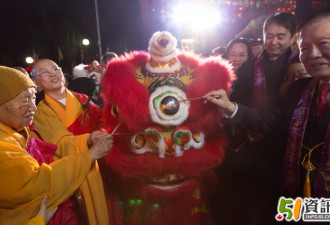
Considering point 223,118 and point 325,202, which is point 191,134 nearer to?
point 223,118

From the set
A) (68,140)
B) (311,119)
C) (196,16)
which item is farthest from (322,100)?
(196,16)

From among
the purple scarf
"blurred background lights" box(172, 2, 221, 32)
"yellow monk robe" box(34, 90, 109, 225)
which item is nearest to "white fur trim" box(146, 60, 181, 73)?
"yellow monk robe" box(34, 90, 109, 225)

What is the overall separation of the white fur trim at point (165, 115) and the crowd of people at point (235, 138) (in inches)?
8.5

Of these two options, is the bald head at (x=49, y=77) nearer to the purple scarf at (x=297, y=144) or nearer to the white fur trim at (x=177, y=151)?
the white fur trim at (x=177, y=151)

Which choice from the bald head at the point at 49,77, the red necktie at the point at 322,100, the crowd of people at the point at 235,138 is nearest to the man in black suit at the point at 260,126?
the crowd of people at the point at 235,138

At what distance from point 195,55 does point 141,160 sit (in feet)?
3.10

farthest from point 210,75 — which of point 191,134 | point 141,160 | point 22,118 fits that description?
point 22,118

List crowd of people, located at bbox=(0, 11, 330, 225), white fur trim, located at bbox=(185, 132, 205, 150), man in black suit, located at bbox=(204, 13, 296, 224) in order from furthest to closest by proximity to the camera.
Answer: white fur trim, located at bbox=(185, 132, 205, 150), man in black suit, located at bbox=(204, 13, 296, 224), crowd of people, located at bbox=(0, 11, 330, 225)

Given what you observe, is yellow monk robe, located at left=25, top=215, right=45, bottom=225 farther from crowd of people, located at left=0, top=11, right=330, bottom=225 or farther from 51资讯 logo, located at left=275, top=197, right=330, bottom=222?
51资讯 logo, located at left=275, top=197, right=330, bottom=222

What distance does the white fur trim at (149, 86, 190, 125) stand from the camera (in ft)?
6.48

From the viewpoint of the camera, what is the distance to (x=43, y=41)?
15.2 m

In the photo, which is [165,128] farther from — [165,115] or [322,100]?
[322,100]

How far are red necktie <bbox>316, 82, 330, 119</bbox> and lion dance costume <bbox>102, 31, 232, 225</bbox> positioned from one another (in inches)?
25.5

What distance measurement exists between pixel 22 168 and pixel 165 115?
100 centimetres
